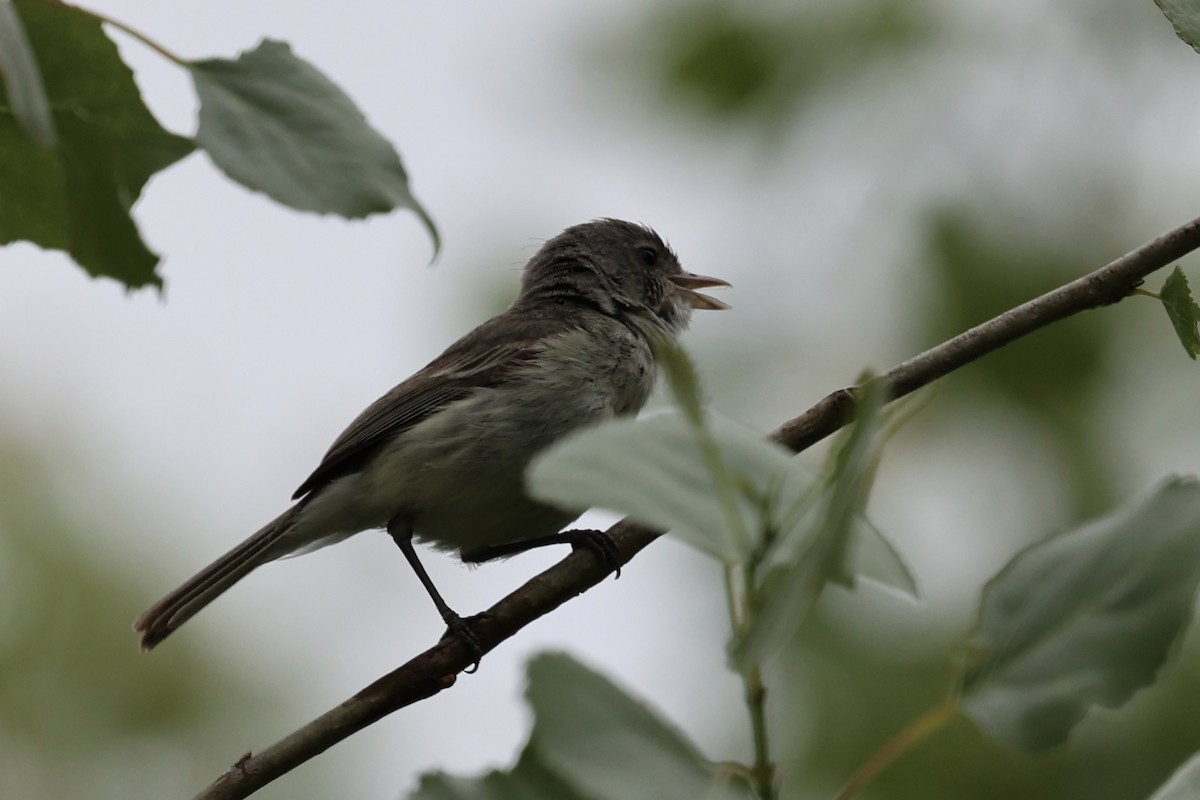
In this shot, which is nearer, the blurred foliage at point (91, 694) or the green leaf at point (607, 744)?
the green leaf at point (607, 744)

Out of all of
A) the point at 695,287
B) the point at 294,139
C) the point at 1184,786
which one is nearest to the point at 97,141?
the point at 294,139

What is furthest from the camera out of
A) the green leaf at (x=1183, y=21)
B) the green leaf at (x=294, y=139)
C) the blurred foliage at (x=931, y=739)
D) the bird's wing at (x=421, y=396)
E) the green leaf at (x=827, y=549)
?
the blurred foliage at (x=931, y=739)

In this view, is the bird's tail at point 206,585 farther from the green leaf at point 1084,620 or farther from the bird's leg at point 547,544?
the green leaf at point 1084,620

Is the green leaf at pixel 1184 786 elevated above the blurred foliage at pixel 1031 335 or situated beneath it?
elevated above

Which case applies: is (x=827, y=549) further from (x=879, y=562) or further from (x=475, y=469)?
(x=475, y=469)

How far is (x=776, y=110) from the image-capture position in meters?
11.2

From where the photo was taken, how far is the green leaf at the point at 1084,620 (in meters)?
1.10

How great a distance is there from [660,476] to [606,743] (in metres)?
0.22

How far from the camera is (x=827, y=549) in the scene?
102 cm

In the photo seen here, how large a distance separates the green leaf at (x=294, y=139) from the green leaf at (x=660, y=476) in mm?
536

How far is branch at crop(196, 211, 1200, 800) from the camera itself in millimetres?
2674

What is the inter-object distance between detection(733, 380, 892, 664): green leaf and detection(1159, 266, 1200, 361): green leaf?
1.59 m

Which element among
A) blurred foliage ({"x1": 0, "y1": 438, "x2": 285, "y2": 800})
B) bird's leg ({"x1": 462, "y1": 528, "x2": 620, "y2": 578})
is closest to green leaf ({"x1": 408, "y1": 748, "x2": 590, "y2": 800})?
bird's leg ({"x1": 462, "y1": 528, "x2": 620, "y2": 578})

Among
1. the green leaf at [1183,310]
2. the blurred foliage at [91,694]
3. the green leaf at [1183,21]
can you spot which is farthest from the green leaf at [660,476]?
the blurred foliage at [91,694]
